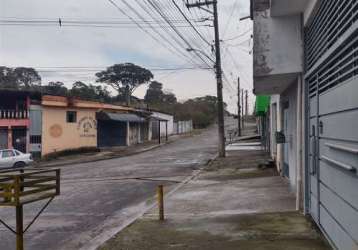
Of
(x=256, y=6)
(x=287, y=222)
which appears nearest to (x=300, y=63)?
(x=256, y=6)

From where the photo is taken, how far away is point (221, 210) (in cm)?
1296

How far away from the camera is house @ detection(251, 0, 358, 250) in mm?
6301

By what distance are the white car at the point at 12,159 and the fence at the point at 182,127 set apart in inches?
1846

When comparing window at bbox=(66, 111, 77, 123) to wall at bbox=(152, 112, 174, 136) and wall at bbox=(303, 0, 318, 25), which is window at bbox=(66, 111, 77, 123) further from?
wall at bbox=(303, 0, 318, 25)

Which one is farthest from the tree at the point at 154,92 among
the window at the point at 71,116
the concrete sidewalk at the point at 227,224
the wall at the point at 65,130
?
the concrete sidewalk at the point at 227,224

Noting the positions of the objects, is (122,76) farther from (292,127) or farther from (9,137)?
(292,127)

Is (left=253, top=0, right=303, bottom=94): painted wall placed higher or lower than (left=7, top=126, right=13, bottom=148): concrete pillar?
higher

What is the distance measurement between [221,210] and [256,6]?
4762 mm

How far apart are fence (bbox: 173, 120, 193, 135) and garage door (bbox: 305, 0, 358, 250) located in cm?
7120

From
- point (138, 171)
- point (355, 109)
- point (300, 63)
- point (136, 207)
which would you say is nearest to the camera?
point (355, 109)

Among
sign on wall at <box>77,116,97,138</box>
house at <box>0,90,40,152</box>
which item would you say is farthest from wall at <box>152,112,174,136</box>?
house at <box>0,90,40,152</box>

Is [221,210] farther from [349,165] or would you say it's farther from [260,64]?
[349,165]

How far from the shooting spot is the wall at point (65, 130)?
42438 mm

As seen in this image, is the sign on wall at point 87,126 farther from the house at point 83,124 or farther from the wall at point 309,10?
the wall at point 309,10
